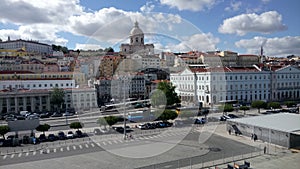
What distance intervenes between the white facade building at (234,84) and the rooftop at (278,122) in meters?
11.9

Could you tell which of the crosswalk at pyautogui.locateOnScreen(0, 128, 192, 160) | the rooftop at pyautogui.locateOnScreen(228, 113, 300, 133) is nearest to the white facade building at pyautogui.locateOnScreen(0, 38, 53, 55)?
the crosswalk at pyautogui.locateOnScreen(0, 128, 192, 160)

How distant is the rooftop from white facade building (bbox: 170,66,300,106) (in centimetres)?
1193

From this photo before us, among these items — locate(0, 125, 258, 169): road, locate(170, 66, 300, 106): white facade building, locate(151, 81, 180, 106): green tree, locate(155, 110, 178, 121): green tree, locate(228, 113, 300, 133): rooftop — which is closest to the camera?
locate(0, 125, 258, 169): road

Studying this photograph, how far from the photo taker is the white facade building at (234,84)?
27.6m

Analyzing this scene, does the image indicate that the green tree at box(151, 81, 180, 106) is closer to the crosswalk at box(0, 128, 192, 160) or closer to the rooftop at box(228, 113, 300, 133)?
the crosswalk at box(0, 128, 192, 160)

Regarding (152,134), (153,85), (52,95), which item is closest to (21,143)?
(152,134)

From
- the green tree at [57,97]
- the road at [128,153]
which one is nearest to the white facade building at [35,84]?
the green tree at [57,97]

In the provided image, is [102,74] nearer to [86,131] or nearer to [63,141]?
[86,131]

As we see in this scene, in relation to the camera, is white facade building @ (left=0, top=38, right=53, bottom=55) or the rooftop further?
white facade building @ (left=0, top=38, right=53, bottom=55)

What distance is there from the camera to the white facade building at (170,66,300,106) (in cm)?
2764

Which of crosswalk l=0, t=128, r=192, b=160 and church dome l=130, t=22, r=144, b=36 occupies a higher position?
church dome l=130, t=22, r=144, b=36

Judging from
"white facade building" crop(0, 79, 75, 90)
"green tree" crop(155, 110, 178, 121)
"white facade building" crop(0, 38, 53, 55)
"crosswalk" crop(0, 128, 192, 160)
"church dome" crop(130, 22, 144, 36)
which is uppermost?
"white facade building" crop(0, 38, 53, 55)

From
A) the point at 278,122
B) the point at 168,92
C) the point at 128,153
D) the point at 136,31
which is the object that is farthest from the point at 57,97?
the point at 278,122

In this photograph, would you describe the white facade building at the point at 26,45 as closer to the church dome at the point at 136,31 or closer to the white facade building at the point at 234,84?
the white facade building at the point at 234,84
